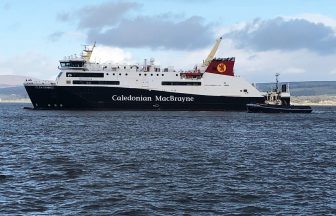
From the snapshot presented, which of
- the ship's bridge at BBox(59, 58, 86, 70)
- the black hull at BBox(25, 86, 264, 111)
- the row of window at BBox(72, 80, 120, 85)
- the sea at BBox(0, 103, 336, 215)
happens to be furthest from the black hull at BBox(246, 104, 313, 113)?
the sea at BBox(0, 103, 336, 215)

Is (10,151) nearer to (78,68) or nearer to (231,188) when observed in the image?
(231,188)

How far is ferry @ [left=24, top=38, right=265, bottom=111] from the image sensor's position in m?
87.0

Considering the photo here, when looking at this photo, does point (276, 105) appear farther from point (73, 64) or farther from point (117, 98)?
point (73, 64)

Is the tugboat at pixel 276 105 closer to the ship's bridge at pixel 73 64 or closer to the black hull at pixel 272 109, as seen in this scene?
the black hull at pixel 272 109

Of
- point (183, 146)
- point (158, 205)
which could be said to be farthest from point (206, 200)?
point (183, 146)

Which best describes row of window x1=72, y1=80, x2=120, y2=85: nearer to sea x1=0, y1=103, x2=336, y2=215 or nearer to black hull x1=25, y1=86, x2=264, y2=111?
black hull x1=25, y1=86, x2=264, y2=111

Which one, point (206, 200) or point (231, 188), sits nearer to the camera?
point (206, 200)

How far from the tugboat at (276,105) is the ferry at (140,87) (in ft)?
6.72

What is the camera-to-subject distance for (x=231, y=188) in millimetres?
21656

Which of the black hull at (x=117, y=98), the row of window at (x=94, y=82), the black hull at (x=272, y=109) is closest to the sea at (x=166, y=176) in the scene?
the black hull at (x=117, y=98)

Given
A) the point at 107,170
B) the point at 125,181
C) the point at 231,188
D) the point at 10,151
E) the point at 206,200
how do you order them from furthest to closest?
the point at 10,151 → the point at 107,170 → the point at 125,181 → the point at 231,188 → the point at 206,200

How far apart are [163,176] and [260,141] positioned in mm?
19479

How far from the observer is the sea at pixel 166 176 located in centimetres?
1844

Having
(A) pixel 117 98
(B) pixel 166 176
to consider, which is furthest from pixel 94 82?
(B) pixel 166 176
